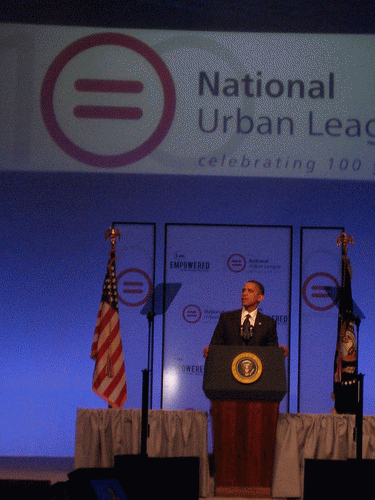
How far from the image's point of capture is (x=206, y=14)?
277 inches

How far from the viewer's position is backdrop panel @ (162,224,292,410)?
732 centimetres

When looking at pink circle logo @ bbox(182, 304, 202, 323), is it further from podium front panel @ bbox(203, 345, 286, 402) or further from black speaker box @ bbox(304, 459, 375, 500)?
black speaker box @ bbox(304, 459, 375, 500)

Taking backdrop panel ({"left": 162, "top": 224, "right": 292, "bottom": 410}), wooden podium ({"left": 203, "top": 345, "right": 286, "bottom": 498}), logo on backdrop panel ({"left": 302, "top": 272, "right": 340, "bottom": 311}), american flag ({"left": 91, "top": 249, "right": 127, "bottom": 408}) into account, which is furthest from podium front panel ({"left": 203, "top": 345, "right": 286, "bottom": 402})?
logo on backdrop panel ({"left": 302, "top": 272, "right": 340, "bottom": 311})

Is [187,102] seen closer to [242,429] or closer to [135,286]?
[135,286]

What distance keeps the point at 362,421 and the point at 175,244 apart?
3029 millimetres

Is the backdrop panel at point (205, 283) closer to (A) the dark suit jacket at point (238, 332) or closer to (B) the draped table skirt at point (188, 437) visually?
(A) the dark suit jacket at point (238, 332)

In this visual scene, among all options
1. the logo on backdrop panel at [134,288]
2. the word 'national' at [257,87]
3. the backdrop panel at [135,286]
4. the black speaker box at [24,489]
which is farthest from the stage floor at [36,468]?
the word 'national' at [257,87]

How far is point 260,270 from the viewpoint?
24.3 feet

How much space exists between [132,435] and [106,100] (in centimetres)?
353

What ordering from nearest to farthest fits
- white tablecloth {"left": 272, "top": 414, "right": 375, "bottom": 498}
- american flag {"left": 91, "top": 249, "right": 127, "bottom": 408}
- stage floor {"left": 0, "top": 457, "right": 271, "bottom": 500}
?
white tablecloth {"left": 272, "top": 414, "right": 375, "bottom": 498}
stage floor {"left": 0, "top": 457, "right": 271, "bottom": 500}
american flag {"left": 91, "top": 249, "right": 127, "bottom": 408}

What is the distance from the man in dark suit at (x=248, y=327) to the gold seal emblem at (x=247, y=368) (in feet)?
1.74

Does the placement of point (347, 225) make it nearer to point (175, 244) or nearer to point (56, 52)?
point (175, 244)

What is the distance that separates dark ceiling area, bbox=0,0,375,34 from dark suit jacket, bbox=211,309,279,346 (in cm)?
306

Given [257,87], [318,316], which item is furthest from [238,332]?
[257,87]
